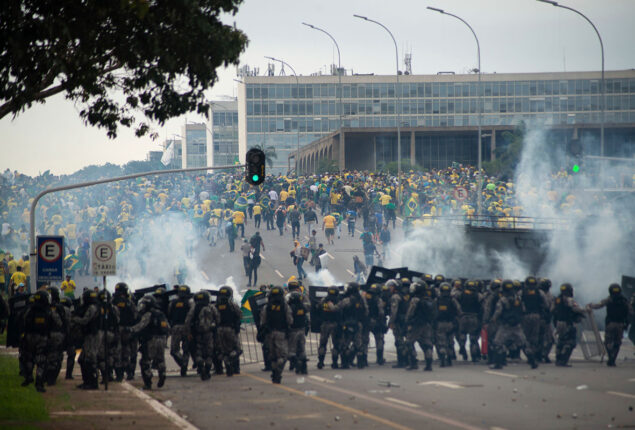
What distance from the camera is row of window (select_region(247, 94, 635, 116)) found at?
12019 cm

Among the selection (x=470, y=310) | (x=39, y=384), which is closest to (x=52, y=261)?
(x=39, y=384)

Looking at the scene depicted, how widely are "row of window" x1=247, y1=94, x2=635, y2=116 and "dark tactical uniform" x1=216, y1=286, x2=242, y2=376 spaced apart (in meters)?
106

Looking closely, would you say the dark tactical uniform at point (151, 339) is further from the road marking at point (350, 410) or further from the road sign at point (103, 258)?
the road marking at point (350, 410)

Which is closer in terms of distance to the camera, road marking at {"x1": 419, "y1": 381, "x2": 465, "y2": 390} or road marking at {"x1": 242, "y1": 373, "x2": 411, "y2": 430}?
road marking at {"x1": 242, "y1": 373, "x2": 411, "y2": 430}

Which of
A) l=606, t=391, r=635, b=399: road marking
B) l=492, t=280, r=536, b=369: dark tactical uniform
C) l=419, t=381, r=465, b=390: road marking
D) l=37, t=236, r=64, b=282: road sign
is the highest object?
l=37, t=236, r=64, b=282: road sign

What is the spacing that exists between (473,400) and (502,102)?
11188 cm

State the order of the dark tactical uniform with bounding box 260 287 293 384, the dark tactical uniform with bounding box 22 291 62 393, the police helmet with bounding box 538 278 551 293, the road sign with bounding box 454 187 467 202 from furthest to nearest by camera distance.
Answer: the road sign with bounding box 454 187 467 202 → the police helmet with bounding box 538 278 551 293 → the dark tactical uniform with bounding box 260 287 293 384 → the dark tactical uniform with bounding box 22 291 62 393

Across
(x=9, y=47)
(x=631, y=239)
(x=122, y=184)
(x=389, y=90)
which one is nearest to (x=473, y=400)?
(x=9, y=47)

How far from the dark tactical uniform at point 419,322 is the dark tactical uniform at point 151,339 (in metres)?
4.75

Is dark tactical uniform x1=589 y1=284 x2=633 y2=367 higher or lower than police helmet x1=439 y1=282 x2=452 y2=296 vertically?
lower

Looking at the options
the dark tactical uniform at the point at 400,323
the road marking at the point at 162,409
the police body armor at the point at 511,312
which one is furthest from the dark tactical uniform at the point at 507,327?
the road marking at the point at 162,409

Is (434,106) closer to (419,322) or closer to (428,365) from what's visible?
(419,322)

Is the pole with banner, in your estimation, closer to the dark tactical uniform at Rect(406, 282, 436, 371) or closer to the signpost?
the signpost

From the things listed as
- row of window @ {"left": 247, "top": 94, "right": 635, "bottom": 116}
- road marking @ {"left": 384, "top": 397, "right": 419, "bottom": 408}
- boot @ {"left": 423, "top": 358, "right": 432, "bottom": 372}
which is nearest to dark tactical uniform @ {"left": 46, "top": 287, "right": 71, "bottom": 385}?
road marking @ {"left": 384, "top": 397, "right": 419, "bottom": 408}
